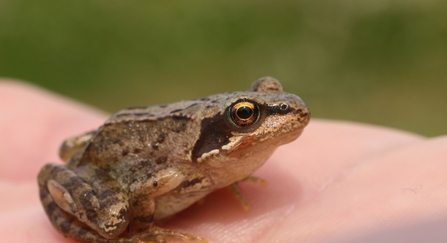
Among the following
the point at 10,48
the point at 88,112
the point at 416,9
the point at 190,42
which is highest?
the point at 416,9

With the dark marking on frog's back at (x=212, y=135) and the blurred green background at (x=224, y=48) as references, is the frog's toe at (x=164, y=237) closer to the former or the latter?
the dark marking on frog's back at (x=212, y=135)

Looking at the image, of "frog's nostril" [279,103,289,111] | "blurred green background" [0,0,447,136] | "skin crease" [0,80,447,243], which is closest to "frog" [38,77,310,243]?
"frog's nostril" [279,103,289,111]

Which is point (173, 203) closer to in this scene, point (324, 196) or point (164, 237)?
point (164, 237)

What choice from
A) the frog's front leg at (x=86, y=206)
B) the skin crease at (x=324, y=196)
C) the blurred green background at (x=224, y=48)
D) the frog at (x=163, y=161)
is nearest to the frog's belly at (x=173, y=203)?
the frog at (x=163, y=161)

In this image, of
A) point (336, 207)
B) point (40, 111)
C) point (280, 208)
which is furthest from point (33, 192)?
point (336, 207)

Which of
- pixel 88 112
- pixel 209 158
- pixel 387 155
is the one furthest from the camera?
pixel 88 112

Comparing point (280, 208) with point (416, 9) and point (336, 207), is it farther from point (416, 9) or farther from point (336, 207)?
point (416, 9)

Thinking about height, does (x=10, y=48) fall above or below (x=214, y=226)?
above
